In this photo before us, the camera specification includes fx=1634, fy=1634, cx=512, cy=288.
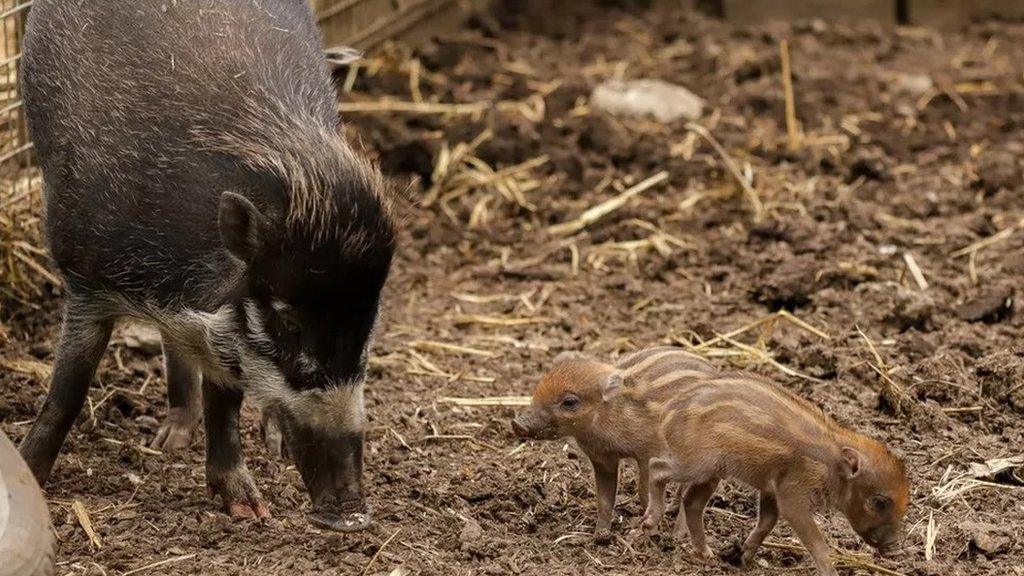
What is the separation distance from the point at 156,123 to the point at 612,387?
1.61 meters

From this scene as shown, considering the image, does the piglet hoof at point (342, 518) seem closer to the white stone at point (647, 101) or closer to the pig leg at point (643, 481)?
the pig leg at point (643, 481)

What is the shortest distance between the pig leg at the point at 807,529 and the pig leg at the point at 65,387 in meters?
A: 2.22

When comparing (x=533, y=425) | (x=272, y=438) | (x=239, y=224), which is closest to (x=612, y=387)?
(x=533, y=425)

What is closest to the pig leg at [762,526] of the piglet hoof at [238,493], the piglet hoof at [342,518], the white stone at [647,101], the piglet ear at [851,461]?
the piglet ear at [851,461]

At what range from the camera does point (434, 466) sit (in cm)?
545

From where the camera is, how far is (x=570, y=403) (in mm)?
4922

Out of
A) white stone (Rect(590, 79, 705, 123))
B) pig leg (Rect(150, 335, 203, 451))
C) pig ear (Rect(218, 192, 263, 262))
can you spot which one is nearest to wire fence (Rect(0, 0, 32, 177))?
pig leg (Rect(150, 335, 203, 451))

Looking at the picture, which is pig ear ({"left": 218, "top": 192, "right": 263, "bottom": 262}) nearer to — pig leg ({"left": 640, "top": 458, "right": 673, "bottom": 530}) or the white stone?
pig leg ({"left": 640, "top": 458, "right": 673, "bottom": 530})

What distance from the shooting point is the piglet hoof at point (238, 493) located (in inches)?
200

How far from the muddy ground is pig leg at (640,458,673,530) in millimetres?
68

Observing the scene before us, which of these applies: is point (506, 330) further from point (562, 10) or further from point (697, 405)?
point (562, 10)

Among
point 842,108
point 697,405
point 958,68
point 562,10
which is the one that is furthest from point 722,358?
point 562,10

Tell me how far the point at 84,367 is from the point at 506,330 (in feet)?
6.87

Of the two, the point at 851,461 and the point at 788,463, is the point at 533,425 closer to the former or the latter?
the point at 788,463
